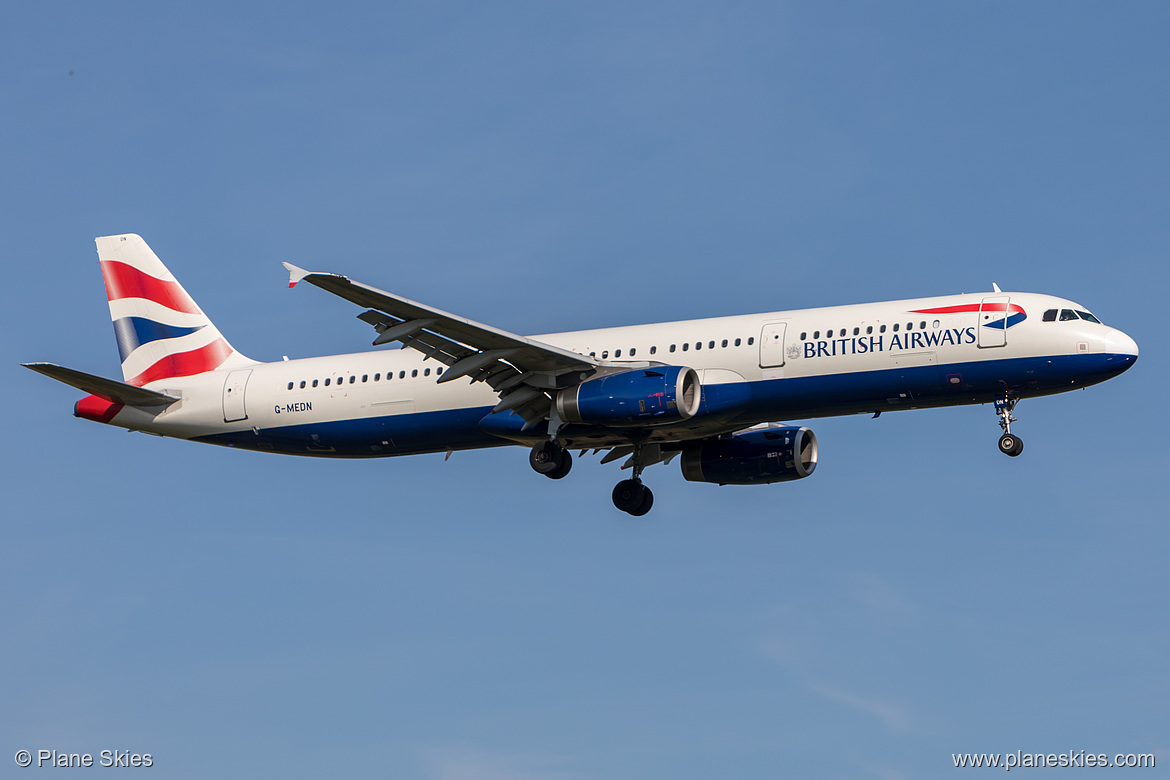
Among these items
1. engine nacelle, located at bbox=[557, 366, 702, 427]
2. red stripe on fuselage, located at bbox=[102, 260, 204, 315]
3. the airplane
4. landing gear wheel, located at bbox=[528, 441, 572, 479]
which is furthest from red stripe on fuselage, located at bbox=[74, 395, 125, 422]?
engine nacelle, located at bbox=[557, 366, 702, 427]

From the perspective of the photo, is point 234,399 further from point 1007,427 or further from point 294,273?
point 1007,427

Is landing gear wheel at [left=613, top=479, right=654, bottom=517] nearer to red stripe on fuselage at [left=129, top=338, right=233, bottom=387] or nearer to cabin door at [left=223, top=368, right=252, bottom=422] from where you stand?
cabin door at [left=223, top=368, right=252, bottom=422]

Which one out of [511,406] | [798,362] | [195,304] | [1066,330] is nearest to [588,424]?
[511,406]

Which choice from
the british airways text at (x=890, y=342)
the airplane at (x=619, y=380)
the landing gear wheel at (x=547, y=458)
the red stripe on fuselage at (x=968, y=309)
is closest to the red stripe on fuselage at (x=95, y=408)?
the airplane at (x=619, y=380)

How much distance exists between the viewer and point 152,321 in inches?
1823

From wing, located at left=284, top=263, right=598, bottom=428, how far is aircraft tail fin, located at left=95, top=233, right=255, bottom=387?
997 centimetres

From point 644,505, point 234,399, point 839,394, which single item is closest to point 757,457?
point 644,505

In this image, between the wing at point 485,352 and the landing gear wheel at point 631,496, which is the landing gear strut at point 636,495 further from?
the wing at point 485,352

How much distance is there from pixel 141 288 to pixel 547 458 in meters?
16.1

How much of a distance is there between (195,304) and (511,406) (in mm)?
13683

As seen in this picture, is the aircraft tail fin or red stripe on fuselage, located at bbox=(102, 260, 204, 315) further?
red stripe on fuselage, located at bbox=(102, 260, 204, 315)

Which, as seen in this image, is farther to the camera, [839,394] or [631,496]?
[631,496]

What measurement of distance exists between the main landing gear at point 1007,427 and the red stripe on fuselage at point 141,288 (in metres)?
25.5

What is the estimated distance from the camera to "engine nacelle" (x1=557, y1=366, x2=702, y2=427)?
3678cm
